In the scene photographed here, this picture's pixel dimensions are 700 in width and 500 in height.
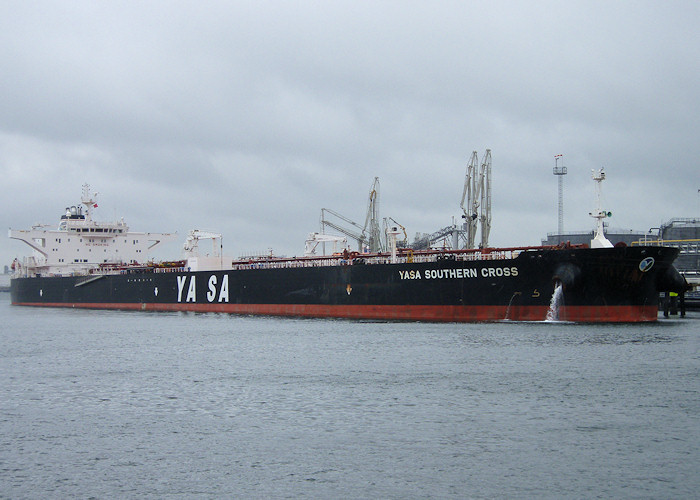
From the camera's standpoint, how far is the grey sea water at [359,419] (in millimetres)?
10617

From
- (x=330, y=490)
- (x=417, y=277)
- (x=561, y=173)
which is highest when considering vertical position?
(x=561, y=173)

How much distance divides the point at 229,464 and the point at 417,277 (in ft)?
72.3

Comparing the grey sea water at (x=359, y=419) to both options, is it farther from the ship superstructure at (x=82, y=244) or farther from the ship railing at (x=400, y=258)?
the ship superstructure at (x=82, y=244)

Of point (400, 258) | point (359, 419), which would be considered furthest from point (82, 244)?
point (359, 419)

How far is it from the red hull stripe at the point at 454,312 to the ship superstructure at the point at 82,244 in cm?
2066

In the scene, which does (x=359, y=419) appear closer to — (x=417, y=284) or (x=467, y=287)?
(x=467, y=287)

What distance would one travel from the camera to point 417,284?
33.0 meters

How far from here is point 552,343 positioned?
24.9m

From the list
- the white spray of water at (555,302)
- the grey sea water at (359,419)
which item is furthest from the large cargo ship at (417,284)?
the grey sea water at (359,419)

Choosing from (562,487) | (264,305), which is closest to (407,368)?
(562,487)

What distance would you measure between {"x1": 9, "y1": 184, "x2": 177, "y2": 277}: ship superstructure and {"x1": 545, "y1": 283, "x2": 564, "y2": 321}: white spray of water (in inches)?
1508

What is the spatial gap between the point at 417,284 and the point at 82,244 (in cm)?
3711

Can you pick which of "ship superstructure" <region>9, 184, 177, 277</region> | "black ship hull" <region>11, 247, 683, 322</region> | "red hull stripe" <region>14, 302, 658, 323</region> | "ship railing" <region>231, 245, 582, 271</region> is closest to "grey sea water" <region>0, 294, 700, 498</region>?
"red hull stripe" <region>14, 302, 658, 323</region>

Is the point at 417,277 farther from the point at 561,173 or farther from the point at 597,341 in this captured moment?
the point at 561,173
